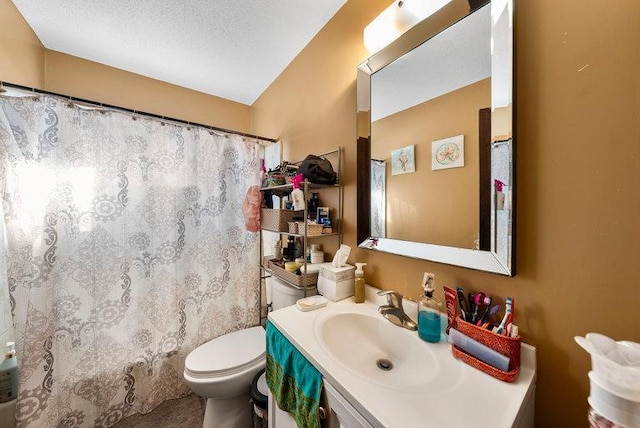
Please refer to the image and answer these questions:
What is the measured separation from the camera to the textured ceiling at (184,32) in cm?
129

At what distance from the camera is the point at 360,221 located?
1172 millimetres

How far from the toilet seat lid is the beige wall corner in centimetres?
180

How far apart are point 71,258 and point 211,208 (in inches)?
29.6

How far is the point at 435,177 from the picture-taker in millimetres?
884

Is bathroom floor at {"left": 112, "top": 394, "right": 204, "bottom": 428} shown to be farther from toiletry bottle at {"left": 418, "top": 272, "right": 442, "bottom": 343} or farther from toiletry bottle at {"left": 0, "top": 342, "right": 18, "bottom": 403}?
toiletry bottle at {"left": 418, "top": 272, "right": 442, "bottom": 343}

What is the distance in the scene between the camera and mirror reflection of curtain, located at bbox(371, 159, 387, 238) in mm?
1075

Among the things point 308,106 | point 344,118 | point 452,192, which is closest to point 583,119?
point 452,192

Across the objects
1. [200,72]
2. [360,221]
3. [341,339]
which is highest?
[200,72]

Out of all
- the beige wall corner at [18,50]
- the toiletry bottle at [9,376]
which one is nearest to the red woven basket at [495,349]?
the toiletry bottle at [9,376]

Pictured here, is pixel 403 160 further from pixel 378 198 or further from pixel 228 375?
pixel 228 375

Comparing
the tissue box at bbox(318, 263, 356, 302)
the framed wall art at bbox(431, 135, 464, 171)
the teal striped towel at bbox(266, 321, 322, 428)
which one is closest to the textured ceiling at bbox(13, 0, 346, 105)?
the framed wall art at bbox(431, 135, 464, 171)

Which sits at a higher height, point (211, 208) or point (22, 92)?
point (22, 92)

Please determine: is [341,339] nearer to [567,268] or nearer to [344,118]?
[567,268]

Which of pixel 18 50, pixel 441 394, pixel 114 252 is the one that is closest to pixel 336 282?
pixel 441 394
